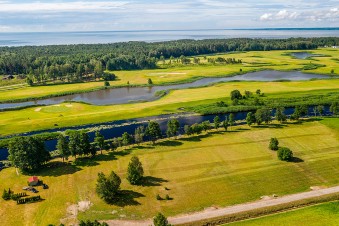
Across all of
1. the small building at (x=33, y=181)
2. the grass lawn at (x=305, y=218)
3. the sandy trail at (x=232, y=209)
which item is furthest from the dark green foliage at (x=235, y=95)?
the small building at (x=33, y=181)

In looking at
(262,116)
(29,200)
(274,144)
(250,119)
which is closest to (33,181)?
(29,200)

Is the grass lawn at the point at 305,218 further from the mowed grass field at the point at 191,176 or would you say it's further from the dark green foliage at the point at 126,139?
the dark green foliage at the point at 126,139

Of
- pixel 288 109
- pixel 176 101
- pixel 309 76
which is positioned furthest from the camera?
pixel 309 76

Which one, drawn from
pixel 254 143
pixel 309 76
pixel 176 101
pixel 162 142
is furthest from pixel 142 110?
pixel 309 76

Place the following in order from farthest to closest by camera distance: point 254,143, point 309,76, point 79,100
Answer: point 309,76 < point 79,100 < point 254,143

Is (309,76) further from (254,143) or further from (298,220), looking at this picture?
(298,220)
